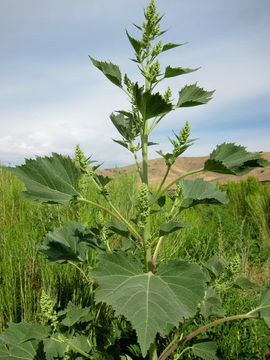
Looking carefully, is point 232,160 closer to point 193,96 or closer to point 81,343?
point 193,96

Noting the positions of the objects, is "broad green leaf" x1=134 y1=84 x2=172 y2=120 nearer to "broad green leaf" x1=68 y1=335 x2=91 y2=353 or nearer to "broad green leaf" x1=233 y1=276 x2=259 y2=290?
"broad green leaf" x1=233 y1=276 x2=259 y2=290

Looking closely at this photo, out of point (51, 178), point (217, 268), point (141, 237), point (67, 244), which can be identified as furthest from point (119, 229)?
point (217, 268)

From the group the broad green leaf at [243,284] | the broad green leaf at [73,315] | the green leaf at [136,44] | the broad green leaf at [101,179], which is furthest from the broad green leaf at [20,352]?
the green leaf at [136,44]

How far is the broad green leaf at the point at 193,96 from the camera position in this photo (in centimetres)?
138

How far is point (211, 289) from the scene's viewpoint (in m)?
1.56

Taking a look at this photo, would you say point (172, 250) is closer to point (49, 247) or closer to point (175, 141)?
point (49, 247)

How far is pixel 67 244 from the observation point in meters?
1.66

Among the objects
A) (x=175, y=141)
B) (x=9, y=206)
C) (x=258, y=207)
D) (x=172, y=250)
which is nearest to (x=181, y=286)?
(x=175, y=141)

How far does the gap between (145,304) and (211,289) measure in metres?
0.66

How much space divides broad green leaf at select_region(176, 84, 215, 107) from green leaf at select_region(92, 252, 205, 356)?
1.93ft

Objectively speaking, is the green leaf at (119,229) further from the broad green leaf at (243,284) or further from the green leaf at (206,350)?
the green leaf at (206,350)

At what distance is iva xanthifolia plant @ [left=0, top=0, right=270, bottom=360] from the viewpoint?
102 cm

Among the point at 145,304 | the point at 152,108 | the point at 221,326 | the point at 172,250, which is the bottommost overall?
the point at 221,326

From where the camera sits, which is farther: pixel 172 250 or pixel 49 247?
pixel 172 250
